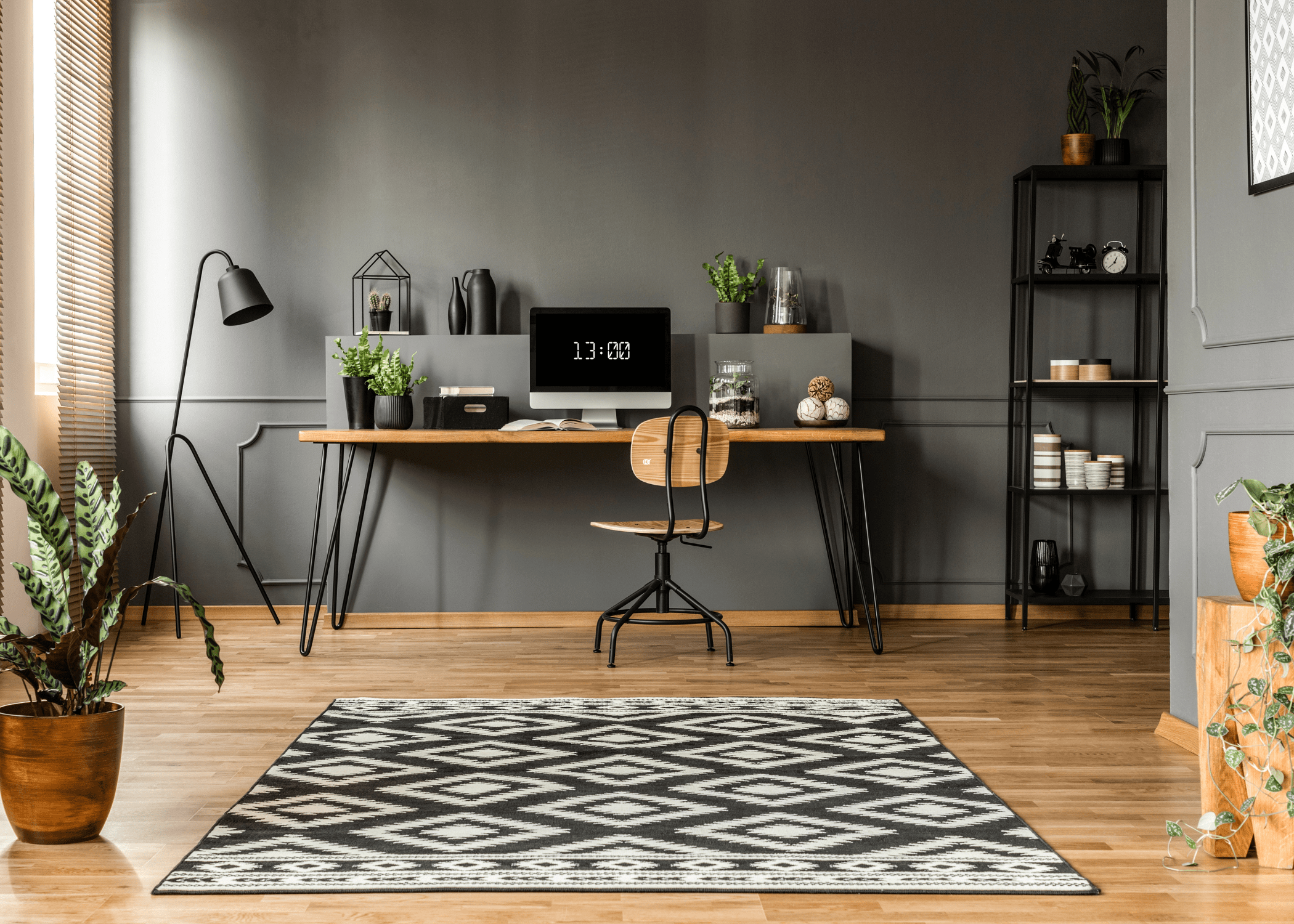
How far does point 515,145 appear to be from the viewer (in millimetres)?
4848

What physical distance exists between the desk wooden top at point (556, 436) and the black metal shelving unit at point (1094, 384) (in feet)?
3.50

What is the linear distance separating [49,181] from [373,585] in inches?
78.8

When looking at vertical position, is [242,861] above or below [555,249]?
below

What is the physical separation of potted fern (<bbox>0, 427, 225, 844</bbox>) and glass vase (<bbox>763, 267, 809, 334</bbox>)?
10.2 feet

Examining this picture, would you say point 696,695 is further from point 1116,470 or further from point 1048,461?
point 1116,470

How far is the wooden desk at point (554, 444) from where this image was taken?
13.4ft

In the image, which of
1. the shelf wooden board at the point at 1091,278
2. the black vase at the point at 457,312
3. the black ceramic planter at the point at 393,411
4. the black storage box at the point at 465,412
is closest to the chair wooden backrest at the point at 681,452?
the black storage box at the point at 465,412

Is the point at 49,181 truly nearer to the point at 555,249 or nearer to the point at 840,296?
the point at 555,249

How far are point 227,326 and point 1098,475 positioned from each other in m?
3.78

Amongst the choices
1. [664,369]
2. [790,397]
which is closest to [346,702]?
[664,369]

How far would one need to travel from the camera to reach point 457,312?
4.70 m

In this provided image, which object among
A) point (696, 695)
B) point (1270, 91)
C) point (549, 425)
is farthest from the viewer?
point (549, 425)

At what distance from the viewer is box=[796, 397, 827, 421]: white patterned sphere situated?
4504 millimetres

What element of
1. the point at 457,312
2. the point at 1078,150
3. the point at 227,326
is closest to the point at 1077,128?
the point at 1078,150
